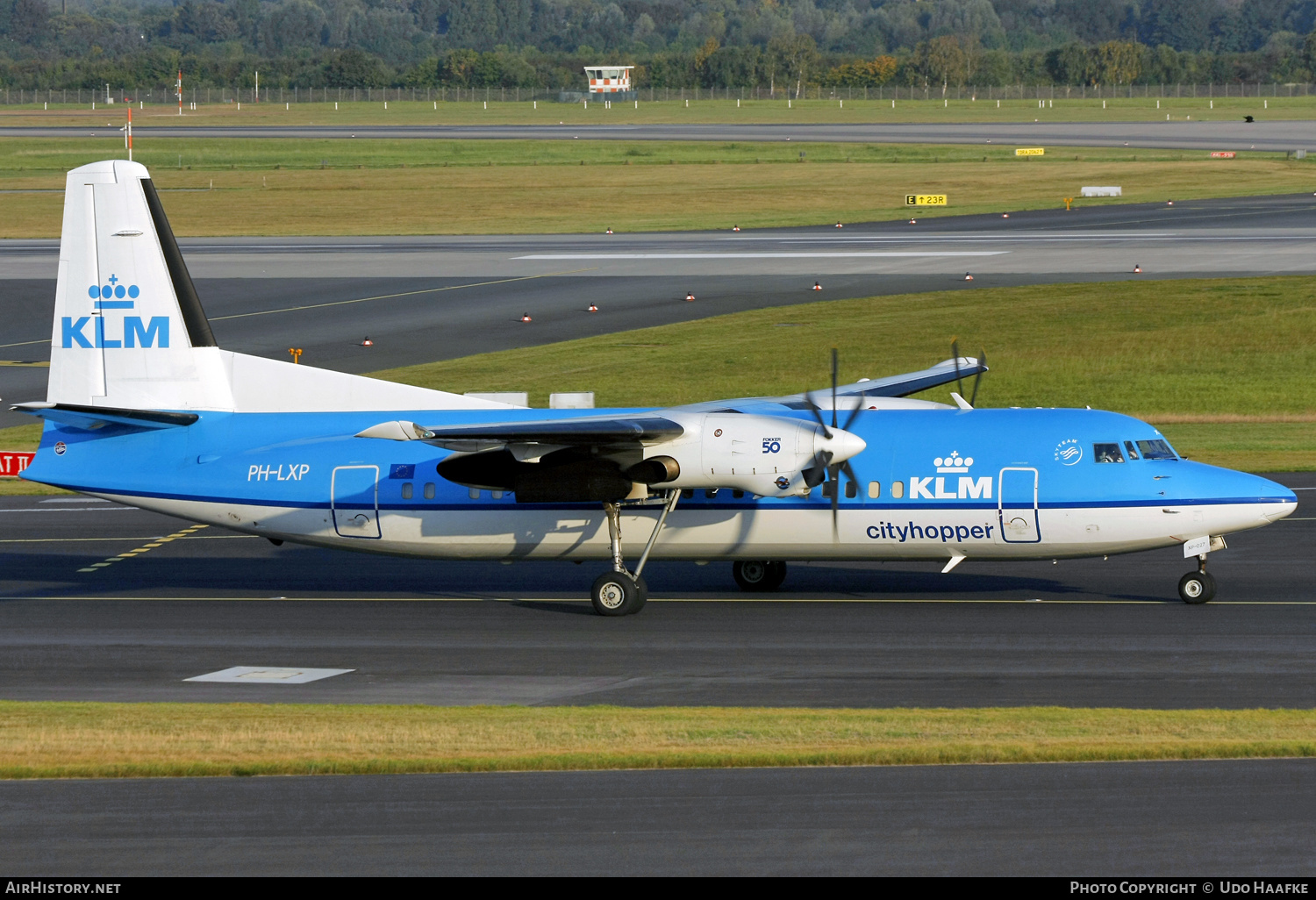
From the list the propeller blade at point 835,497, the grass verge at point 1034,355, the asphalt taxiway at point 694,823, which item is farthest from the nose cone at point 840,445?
the grass verge at point 1034,355

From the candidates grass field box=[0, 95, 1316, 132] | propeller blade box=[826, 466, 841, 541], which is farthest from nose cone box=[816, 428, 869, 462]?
grass field box=[0, 95, 1316, 132]

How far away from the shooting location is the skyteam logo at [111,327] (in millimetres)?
25219

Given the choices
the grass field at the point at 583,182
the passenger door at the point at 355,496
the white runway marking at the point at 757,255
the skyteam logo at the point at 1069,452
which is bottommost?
the passenger door at the point at 355,496

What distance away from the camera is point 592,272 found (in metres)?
66.1

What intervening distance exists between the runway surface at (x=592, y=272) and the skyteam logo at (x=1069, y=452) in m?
23.6

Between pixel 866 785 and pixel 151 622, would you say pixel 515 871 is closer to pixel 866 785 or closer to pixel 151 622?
pixel 866 785

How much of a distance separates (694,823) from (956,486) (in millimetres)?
10812

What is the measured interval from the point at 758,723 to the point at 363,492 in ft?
31.4

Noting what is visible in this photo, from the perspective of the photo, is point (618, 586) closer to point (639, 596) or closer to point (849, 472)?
point (639, 596)

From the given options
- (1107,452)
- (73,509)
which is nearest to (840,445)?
(1107,452)

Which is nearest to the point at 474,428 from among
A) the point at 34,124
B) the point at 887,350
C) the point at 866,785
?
the point at 866,785

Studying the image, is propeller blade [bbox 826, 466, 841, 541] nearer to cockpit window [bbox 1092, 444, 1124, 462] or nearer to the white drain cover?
cockpit window [bbox 1092, 444, 1124, 462]

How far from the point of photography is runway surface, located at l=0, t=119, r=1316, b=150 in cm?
12600

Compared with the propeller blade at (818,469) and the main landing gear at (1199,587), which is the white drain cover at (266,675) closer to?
the propeller blade at (818,469)
